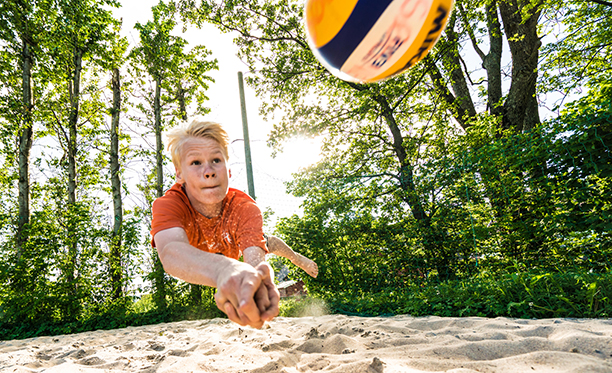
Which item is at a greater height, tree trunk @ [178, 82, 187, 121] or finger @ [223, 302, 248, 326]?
tree trunk @ [178, 82, 187, 121]

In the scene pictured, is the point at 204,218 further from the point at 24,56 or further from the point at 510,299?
the point at 24,56

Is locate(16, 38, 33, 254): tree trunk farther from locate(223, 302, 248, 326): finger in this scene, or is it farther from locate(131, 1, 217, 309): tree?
locate(223, 302, 248, 326): finger

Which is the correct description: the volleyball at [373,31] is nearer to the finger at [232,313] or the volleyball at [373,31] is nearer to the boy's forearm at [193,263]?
the boy's forearm at [193,263]

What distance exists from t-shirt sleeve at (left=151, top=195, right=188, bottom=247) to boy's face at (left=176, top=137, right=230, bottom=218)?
142 millimetres

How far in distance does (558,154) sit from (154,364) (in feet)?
17.7

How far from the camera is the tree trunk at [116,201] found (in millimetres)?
5848

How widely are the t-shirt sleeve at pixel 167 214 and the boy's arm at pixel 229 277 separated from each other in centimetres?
29

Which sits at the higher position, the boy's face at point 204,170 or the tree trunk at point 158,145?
the tree trunk at point 158,145

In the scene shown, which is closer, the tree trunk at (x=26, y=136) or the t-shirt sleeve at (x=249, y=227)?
the t-shirt sleeve at (x=249, y=227)

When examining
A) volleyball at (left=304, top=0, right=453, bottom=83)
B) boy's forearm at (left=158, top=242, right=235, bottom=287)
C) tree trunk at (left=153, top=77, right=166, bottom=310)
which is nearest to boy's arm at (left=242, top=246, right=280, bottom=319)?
boy's forearm at (left=158, top=242, right=235, bottom=287)

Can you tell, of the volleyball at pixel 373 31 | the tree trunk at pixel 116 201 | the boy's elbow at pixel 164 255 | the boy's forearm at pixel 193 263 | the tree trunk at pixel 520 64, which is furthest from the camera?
the tree trunk at pixel 520 64

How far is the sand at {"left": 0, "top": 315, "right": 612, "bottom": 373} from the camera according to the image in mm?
1683

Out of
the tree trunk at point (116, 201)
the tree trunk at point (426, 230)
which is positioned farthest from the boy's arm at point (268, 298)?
the tree trunk at point (116, 201)

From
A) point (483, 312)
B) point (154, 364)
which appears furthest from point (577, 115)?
point (154, 364)
